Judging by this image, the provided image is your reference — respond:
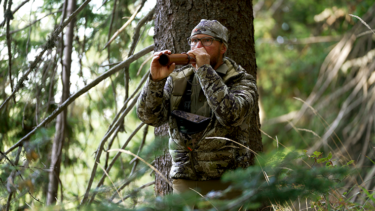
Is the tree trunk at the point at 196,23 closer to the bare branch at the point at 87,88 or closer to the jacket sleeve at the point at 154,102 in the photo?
the bare branch at the point at 87,88

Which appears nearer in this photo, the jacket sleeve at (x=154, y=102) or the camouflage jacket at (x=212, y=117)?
the camouflage jacket at (x=212, y=117)

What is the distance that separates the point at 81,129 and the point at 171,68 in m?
2.64

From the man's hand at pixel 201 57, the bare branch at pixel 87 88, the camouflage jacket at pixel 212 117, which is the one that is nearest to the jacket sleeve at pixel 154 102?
the camouflage jacket at pixel 212 117

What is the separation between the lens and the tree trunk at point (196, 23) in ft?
9.11

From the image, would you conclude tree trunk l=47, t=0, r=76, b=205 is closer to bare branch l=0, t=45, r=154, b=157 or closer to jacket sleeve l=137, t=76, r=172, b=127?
bare branch l=0, t=45, r=154, b=157

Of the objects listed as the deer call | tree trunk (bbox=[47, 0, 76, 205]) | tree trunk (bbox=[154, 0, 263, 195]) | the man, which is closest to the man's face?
the man

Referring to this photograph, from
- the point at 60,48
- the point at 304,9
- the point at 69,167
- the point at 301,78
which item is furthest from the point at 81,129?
the point at 304,9

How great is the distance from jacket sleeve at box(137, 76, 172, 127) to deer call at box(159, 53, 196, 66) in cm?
12

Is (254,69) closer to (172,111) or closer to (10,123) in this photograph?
(172,111)

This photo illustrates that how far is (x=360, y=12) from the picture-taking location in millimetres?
6867

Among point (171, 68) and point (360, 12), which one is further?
point (360, 12)

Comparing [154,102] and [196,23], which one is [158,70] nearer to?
[154,102]

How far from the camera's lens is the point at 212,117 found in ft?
6.89

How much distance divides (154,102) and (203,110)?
1.00 ft
